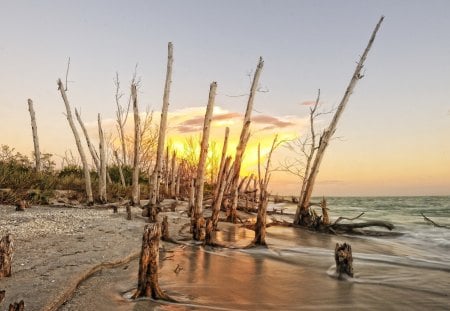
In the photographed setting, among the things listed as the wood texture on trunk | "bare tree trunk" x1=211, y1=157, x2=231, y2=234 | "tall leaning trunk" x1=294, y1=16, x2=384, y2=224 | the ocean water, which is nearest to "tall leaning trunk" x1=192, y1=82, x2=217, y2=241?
"bare tree trunk" x1=211, y1=157, x2=231, y2=234

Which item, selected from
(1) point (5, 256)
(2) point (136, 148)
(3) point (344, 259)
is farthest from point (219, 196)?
(1) point (5, 256)

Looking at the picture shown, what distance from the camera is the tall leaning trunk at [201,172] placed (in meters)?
9.24

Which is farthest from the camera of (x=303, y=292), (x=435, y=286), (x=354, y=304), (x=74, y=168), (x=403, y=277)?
(x=74, y=168)

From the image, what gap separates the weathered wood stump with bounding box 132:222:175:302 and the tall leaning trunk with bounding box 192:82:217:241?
15.0 ft

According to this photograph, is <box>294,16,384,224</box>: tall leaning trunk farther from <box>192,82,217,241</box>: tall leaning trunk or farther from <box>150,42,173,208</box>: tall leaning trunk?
<box>150,42,173,208</box>: tall leaning trunk

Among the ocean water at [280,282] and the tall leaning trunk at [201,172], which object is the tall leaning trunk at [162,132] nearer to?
the tall leaning trunk at [201,172]

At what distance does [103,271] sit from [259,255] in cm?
383

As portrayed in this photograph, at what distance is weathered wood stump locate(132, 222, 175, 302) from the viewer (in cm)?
449

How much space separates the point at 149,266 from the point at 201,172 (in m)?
6.05

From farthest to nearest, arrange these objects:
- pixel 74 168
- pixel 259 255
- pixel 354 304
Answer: pixel 74 168
pixel 259 255
pixel 354 304

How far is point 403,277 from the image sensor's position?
7.24 m

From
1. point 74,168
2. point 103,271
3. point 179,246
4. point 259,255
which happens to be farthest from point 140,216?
point 74,168

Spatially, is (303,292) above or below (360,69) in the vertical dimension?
below

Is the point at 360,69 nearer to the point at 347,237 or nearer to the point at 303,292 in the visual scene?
the point at 347,237
